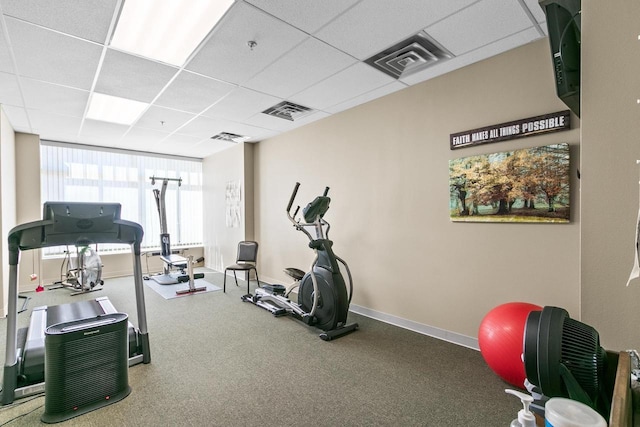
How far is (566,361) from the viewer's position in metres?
0.89

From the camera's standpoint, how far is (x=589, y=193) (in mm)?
1258

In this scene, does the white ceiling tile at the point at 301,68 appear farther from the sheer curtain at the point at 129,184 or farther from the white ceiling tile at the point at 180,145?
the sheer curtain at the point at 129,184

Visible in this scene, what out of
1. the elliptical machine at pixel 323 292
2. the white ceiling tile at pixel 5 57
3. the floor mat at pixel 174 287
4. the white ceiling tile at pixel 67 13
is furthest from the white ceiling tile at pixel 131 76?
the floor mat at pixel 174 287

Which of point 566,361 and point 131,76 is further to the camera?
point 131,76

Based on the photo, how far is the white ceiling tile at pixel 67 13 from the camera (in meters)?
2.04

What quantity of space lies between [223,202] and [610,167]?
6.54 metres

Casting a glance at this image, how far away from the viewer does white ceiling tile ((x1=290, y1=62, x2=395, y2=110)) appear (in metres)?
3.13

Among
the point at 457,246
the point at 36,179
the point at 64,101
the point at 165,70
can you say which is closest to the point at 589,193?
the point at 457,246

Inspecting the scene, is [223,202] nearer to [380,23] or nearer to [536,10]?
[380,23]

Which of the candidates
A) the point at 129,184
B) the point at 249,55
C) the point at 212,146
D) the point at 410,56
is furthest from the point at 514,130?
the point at 129,184

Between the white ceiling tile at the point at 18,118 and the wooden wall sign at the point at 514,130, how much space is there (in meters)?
5.58

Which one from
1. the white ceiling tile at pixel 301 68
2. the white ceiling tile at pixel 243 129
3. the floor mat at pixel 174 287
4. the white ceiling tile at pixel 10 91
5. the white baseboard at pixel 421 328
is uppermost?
the white ceiling tile at pixel 301 68

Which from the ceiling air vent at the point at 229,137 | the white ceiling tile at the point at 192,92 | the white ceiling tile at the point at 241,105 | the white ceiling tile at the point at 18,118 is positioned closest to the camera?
the white ceiling tile at the point at 192,92

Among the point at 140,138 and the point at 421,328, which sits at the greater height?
the point at 140,138
